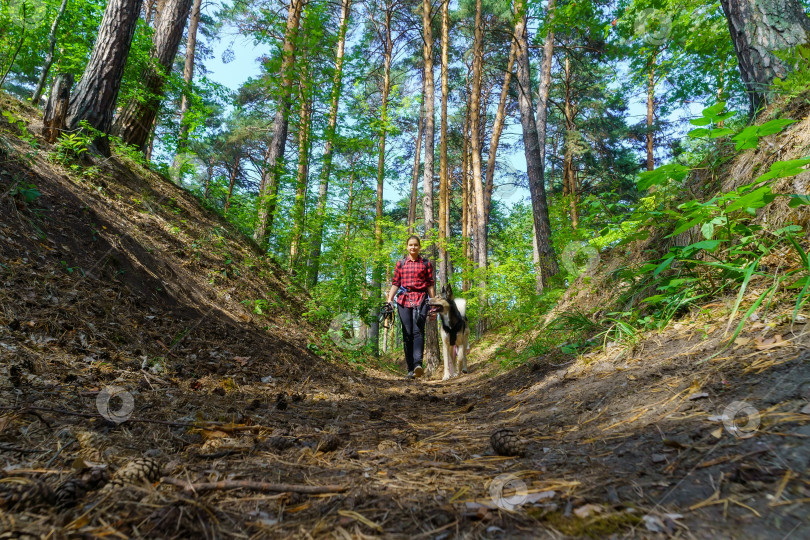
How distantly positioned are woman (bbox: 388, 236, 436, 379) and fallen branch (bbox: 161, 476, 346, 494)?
202 inches

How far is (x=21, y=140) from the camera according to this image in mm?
4746

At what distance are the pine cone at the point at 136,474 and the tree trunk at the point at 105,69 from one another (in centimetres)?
587

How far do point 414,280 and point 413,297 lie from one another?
280mm

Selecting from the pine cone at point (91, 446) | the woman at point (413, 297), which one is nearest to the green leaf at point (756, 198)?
the pine cone at point (91, 446)

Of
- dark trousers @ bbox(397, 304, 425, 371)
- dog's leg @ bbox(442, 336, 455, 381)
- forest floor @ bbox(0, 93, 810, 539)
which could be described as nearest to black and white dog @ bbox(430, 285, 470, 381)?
dog's leg @ bbox(442, 336, 455, 381)

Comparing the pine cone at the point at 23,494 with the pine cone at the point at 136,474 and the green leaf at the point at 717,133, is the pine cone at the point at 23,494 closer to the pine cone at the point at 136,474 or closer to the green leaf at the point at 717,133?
the pine cone at the point at 136,474

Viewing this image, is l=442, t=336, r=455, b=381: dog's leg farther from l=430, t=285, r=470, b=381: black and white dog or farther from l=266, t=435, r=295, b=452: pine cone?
l=266, t=435, r=295, b=452: pine cone

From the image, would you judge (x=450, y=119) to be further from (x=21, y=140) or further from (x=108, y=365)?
(x=108, y=365)

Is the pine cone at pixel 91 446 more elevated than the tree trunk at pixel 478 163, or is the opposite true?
the tree trunk at pixel 478 163

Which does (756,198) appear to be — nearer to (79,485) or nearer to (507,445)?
(507,445)

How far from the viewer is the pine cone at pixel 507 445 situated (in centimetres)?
182

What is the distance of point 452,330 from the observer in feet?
23.7

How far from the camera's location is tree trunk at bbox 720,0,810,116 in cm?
341

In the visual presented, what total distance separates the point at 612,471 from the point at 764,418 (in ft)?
1.80
